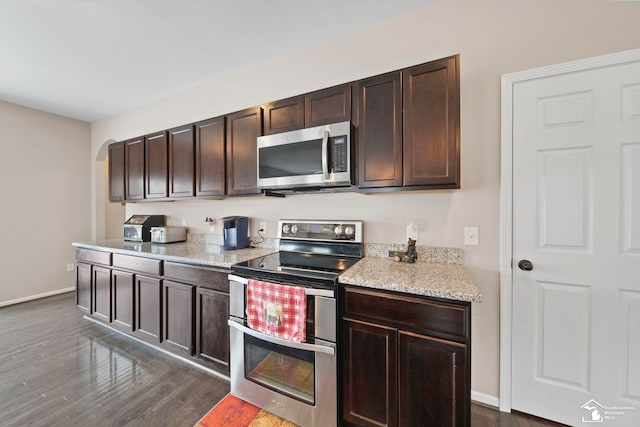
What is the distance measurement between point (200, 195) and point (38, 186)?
314 centimetres

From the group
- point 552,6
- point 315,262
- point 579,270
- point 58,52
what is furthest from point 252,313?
point 58,52

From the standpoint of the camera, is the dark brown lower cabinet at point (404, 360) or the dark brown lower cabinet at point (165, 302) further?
the dark brown lower cabinet at point (165, 302)

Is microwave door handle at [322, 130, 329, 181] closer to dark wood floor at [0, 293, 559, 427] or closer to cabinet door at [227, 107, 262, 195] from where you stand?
cabinet door at [227, 107, 262, 195]

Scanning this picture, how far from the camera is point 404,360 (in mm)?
1282

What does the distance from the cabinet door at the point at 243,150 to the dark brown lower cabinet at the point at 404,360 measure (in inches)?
52.6

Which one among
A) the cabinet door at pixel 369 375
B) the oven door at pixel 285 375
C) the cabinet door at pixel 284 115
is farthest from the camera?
the cabinet door at pixel 284 115

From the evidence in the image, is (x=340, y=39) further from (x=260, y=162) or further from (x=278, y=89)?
(x=260, y=162)

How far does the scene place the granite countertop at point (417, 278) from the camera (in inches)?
46.9

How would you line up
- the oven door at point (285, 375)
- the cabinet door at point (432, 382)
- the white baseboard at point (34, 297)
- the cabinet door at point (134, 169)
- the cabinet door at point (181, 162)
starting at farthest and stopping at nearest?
1. the white baseboard at point (34, 297)
2. the cabinet door at point (134, 169)
3. the cabinet door at point (181, 162)
4. the oven door at point (285, 375)
5. the cabinet door at point (432, 382)

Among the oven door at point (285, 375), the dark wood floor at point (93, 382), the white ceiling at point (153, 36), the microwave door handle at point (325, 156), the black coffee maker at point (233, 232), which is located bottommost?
the dark wood floor at point (93, 382)

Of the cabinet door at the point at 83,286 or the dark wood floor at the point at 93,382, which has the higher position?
the cabinet door at the point at 83,286

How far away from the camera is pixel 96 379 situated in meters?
1.95

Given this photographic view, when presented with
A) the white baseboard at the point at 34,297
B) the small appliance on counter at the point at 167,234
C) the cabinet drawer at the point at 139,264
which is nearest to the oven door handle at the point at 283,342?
the cabinet drawer at the point at 139,264

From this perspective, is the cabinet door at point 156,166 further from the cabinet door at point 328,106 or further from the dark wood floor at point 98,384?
the cabinet door at point 328,106
